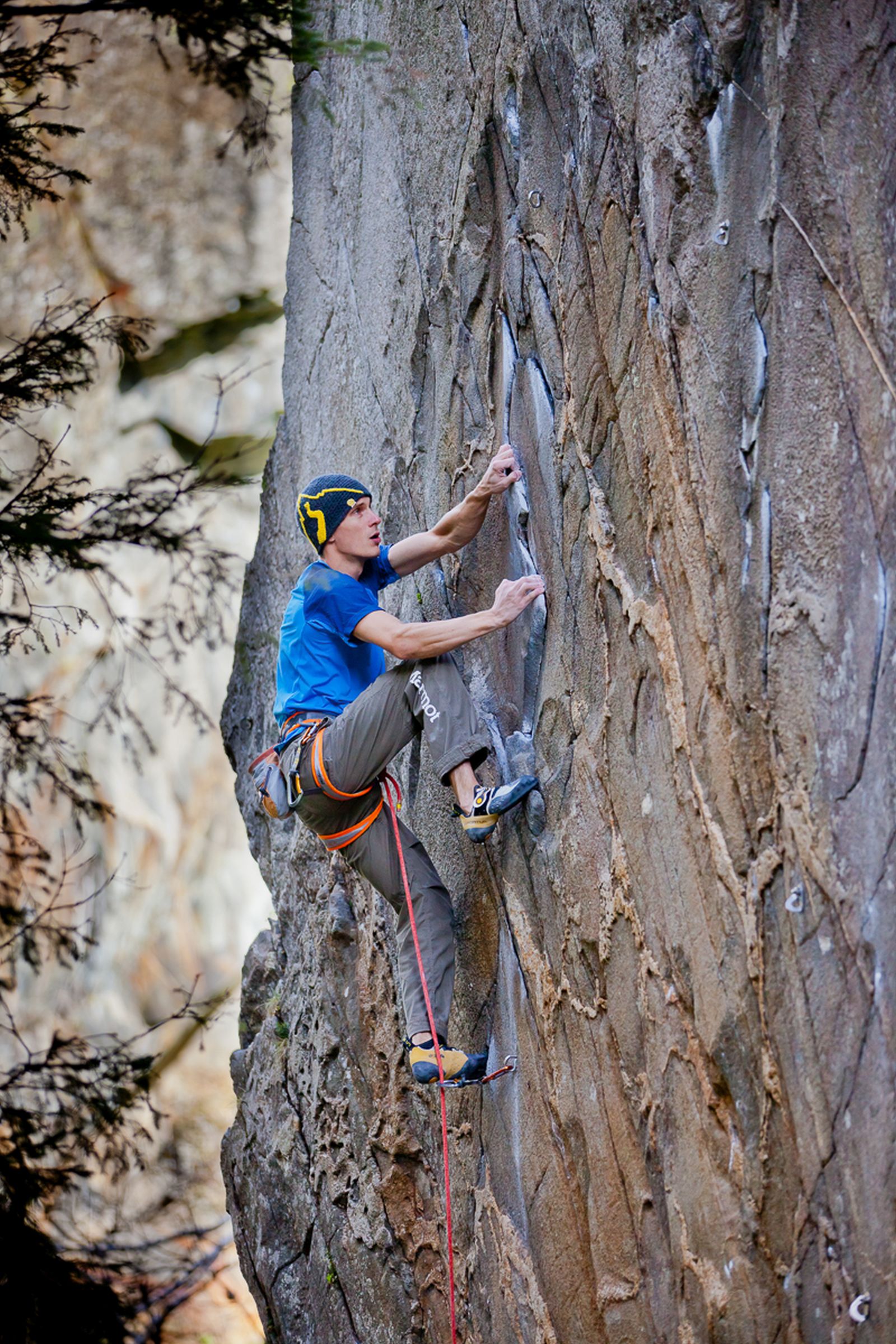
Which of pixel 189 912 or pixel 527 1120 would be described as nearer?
pixel 527 1120

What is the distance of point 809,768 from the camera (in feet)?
10.9

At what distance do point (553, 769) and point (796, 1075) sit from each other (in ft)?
4.66

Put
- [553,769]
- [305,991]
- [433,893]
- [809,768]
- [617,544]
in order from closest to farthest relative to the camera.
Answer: [809,768] < [617,544] < [553,769] < [433,893] < [305,991]

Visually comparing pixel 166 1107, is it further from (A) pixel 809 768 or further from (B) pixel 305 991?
(A) pixel 809 768

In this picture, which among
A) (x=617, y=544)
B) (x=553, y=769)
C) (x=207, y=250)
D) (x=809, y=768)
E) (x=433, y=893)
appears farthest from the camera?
(x=207, y=250)

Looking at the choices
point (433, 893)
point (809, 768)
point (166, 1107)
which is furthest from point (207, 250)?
point (809, 768)

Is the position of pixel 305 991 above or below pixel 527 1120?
above

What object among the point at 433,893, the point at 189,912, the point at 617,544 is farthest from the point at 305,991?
the point at 189,912

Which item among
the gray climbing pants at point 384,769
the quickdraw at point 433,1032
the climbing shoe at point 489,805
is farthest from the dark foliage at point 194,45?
the quickdraw at point 433,1032

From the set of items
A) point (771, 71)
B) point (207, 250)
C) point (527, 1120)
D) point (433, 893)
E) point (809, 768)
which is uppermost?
point (207, 250)

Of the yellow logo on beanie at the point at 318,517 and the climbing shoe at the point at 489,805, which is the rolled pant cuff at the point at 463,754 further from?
the yellow logo on beanie at the point at 318,517

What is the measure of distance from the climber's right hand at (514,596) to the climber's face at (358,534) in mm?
703

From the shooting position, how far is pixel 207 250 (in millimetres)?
16547

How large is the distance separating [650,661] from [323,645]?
1432mm
